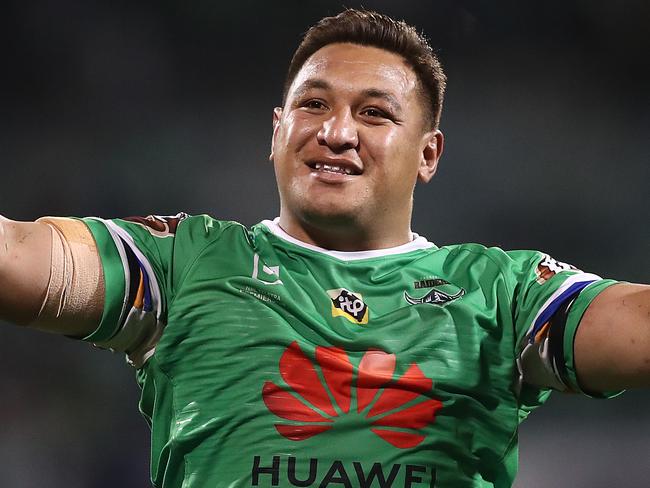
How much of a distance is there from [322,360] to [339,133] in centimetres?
51

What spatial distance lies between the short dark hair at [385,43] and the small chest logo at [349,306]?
0.56m

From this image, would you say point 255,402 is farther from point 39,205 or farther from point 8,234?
point 39,205

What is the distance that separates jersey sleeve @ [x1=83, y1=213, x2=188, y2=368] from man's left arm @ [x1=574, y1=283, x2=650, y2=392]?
78 centimetres

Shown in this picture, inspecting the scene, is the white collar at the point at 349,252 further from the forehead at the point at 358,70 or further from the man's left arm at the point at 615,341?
the man's left arm at the point at 615,341

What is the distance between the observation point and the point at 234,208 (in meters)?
4.16

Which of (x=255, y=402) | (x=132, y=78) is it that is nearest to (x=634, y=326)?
(x=255, y=402)

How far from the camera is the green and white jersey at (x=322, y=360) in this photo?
1.60 meters

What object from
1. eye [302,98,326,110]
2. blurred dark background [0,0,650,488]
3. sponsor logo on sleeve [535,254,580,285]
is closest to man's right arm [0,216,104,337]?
eye [302,98,326,110]

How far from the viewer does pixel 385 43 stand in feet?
7.04

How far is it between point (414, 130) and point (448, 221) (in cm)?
212

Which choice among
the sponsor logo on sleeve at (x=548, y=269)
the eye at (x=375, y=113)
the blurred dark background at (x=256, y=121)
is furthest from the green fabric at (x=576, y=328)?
the blurred dark background at (x=256, y=121)

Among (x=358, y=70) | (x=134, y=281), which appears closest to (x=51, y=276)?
(x=134, y=281)

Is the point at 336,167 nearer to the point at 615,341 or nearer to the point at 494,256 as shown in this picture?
the point at 494,256

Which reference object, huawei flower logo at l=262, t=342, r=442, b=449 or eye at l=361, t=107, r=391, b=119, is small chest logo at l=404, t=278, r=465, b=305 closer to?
huawei flower logo at l=262, t=342, r=442, b=449
